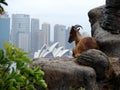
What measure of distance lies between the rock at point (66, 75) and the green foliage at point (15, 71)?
6.41 metres

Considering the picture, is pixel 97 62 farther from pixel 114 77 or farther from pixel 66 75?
pixel 66 75

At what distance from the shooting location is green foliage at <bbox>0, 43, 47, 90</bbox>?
2145 millimetres

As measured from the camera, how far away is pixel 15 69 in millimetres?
2205

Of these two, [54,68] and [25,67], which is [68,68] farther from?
[25,67]

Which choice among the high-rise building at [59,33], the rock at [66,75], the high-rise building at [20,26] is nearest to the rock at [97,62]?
the rock at [66,75]

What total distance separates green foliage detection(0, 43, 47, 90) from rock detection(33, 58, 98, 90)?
641 cm

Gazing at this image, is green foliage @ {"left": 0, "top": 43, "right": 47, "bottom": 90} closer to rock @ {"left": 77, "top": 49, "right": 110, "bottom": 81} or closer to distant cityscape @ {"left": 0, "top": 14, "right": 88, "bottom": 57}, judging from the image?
rock @ {"left": 77, "top": 49, "right": 110, "bottom": 81}

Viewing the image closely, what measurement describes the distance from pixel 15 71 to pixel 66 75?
21.6 feet

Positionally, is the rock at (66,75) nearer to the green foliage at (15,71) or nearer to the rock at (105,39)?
the rock at (105,39)

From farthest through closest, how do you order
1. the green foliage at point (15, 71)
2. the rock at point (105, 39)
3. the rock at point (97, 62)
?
the rock at point (105, 39) < the rock at point (97, 62) < the green foliage at point (15, 71)

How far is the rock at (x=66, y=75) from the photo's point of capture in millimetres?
8695

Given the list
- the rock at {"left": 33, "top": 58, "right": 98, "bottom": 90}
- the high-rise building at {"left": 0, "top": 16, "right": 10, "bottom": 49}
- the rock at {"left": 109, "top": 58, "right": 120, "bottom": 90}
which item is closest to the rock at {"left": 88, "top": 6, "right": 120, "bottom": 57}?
the rock at {"left": 109, "top": 58, "right": 120, "bottom": 90}

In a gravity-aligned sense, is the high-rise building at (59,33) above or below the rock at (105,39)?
below

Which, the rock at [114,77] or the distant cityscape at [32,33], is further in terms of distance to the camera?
the distant cityscape at [32,33]
